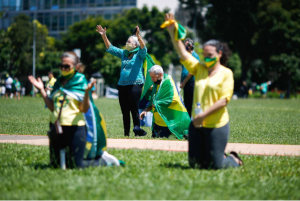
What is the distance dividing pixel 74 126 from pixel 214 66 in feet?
6.28

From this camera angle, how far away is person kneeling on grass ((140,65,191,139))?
331 inches

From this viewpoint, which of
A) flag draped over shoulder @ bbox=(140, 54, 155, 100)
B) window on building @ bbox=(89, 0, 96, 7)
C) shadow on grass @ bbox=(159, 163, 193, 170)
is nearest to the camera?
shadow on grass @ bbox=(159, 163, 193, 170)

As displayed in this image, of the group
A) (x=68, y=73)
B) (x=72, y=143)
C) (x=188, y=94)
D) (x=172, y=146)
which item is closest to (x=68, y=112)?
(x=72, y=143)

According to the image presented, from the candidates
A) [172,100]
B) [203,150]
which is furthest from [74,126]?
[172,100]

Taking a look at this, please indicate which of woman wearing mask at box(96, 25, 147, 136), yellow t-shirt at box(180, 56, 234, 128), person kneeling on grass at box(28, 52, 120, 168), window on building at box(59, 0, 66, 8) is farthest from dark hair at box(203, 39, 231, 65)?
window on building at box(59, 0, 66, 8)

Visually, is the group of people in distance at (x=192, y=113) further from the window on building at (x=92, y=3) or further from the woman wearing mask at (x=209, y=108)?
the window on building at (x=92, y=3)

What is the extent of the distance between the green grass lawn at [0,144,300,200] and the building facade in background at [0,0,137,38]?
217ft

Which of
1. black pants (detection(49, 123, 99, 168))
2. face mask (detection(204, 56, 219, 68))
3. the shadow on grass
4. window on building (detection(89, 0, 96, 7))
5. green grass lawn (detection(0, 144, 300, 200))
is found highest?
window on building (detection(89, 0, 96, 7))

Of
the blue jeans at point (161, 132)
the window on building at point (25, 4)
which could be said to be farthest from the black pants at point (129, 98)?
the window on building at point (25, 4)

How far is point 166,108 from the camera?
8523mm

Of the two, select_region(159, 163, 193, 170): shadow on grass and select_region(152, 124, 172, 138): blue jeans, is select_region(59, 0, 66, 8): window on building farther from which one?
select_region(159, 163, 193, 170): shadow on grass

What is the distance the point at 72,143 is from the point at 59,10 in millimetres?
71938

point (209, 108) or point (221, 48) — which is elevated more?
point (221, 48)

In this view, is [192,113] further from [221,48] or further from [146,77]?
[146,77]
